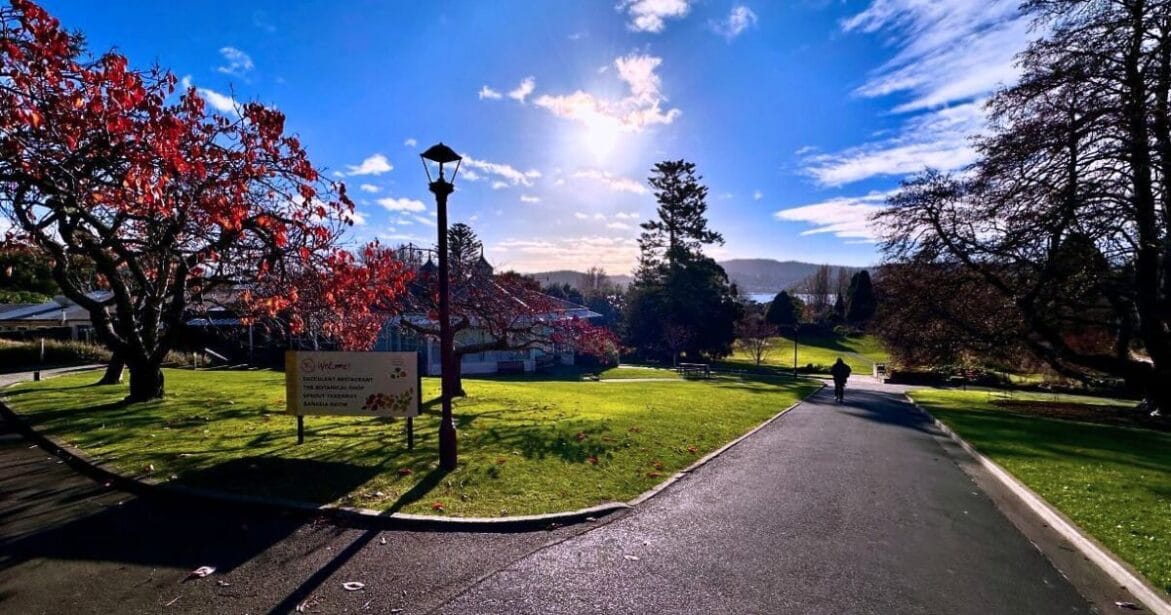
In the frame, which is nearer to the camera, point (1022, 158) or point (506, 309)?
point (506, 309)

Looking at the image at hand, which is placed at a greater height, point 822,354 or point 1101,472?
point 1101,472

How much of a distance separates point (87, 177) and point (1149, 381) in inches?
1235

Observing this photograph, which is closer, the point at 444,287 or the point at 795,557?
the point at 795,557

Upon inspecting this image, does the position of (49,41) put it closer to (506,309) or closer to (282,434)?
(282,434)

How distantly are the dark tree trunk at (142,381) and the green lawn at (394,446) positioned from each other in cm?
47

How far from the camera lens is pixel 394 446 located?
8.94 meters

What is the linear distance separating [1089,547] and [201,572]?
8.93 metres

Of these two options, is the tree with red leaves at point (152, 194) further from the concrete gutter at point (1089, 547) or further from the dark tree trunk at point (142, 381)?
the concrete gutter at point (1089, 547)

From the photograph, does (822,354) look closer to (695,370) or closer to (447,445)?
(695,370)

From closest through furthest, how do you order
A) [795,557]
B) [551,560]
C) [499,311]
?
[551,560], [795,557], [499,311]

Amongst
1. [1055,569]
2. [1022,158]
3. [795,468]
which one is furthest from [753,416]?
[1022,158]

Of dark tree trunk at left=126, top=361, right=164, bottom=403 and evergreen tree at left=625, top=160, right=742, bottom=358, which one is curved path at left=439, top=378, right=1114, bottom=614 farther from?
evergreen tree at left=625, top=160, right=742, bottom=358

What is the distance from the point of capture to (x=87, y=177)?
696cm

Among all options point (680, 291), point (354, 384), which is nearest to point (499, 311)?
point (354, 384)
